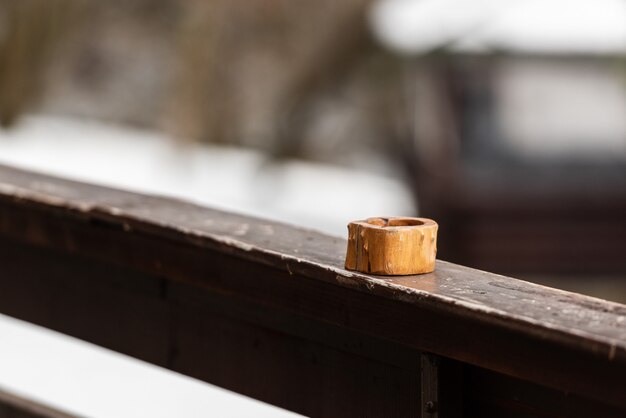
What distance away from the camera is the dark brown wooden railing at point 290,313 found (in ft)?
2.43

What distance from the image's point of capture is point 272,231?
3.34ft

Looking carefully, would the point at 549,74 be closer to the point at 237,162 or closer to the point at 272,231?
the point at 237,162

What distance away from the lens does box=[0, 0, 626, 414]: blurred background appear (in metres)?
5.72

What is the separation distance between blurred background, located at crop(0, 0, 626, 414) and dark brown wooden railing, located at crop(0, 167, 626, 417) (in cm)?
425

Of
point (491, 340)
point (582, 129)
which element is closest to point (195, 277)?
point (491, 340)

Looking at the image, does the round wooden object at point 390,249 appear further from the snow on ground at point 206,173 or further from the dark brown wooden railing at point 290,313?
the snow on ground at point 206,173

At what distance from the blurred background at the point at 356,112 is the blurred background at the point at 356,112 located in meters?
0.01

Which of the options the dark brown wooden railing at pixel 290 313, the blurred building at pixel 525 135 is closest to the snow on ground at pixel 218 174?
the blurred building at pixel 525 135

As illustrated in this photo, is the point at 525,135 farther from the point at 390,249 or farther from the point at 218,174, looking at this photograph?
the point at 390,249

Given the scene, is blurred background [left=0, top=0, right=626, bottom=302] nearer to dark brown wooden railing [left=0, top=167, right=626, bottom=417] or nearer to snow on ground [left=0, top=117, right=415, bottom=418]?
snow on ground [left=0, top=117, right=415, bottom=418]

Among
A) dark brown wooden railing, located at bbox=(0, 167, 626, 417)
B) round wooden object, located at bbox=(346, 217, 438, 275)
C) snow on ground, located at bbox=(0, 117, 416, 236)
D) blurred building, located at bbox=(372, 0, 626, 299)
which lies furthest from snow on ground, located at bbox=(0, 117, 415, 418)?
round wooden object, located at bbox=(346, 217, 438, 275)

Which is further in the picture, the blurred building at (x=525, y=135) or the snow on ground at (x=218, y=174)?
the snow on ground at (x=218, y=174)

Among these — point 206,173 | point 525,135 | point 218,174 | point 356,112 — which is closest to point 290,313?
point 525,135

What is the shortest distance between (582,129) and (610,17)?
4.36 ft
